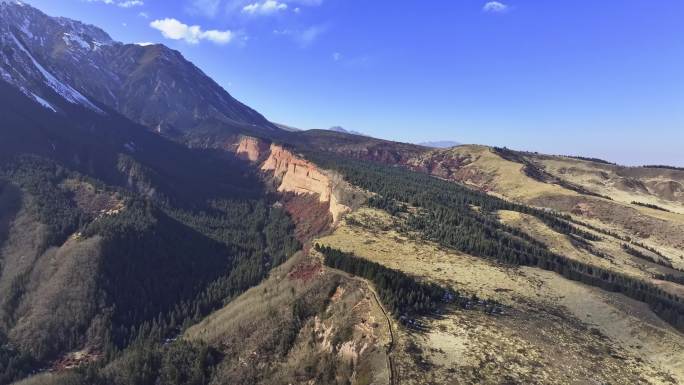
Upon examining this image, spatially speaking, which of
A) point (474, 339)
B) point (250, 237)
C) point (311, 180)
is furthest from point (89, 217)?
point (474, 339)

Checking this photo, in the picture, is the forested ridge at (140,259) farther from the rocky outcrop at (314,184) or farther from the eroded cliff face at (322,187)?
the eroded cliff face at (322,187)

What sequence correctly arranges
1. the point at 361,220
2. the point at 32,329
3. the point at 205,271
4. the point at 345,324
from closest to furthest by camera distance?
1. the point at 345,324
2. the point at 32,329
3. the point at 361,220
4. the point at 205,271

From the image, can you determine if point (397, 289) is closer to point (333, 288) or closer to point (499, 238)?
point (333, 288)

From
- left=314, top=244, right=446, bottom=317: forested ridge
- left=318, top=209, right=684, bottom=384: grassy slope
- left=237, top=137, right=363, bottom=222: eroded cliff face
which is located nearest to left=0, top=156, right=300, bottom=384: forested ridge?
left=237, top=137, right=363, bottom=222: eroded cliff face

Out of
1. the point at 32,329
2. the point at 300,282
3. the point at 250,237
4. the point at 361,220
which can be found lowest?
the point at 32,329

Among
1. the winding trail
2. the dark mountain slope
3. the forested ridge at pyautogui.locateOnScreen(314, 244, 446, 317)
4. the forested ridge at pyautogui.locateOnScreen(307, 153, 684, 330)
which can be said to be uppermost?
the forested ridge at pyautogui.locateOnScreen(307, 153, 684, 330)

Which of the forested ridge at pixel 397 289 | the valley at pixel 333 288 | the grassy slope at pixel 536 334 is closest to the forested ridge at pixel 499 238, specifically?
the valley at pixel 333 288

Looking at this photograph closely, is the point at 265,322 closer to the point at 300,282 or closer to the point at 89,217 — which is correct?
the point at 300,282

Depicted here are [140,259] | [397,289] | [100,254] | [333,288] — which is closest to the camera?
[397,289]

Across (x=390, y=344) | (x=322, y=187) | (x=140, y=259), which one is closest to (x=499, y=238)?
(x=390, y=344)

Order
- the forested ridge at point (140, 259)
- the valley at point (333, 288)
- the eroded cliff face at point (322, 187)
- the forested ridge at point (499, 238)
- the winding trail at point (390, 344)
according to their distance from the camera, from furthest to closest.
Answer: the eroded cliff face at point (322, 187)
the forested ridge at point (140, 259)
the forested ridge at point (499, 238)
the valley at point (333, 288)
the winding trail at point (390, 344)

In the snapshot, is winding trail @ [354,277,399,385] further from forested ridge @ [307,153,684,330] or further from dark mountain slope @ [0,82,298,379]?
dark mountain slope @ [0,82,298,379]
